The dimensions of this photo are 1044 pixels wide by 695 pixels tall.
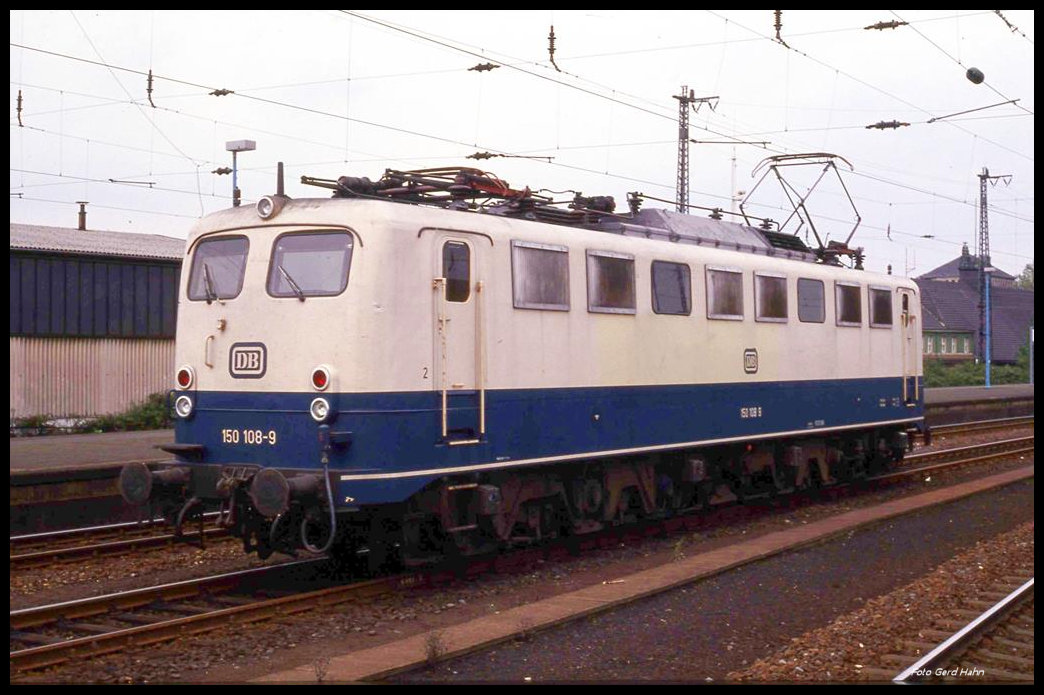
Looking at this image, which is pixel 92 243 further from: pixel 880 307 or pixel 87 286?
pixel 880 307

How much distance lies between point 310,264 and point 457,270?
1339 mm

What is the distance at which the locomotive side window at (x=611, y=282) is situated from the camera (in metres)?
12.6

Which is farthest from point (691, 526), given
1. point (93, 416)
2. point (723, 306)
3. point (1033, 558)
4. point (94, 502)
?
point (93, 416)

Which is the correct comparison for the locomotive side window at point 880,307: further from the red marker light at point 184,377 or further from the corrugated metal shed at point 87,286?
the corrugated metal shed at point 87,286

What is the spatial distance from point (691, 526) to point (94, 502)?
300 inches

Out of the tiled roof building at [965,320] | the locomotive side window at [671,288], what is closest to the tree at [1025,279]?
the tiled roof building at [965,320]

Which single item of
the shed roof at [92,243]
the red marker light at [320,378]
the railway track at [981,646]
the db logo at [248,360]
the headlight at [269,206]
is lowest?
the railway track at [981,646]

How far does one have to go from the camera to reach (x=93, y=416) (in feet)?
89.2

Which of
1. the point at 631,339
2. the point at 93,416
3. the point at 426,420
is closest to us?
the point at 426,420

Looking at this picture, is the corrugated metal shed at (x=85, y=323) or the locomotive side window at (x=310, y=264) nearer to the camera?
the locomotive side window at (x=310, y=264)

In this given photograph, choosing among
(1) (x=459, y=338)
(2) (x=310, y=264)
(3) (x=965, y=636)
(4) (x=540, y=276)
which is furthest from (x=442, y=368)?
(3) (x=965, y=636)

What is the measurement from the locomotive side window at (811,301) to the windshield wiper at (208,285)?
848 cm
